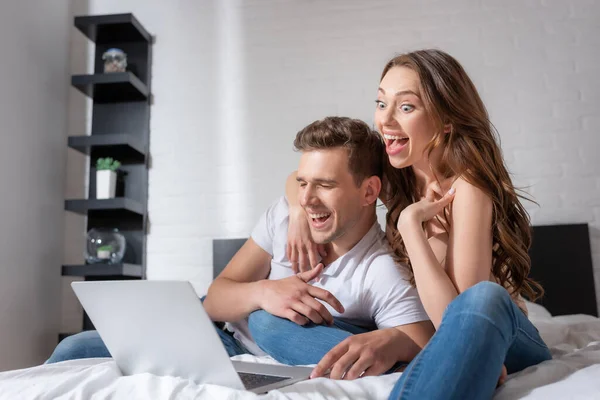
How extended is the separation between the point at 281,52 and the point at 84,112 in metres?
1.13

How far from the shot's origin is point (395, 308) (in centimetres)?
139

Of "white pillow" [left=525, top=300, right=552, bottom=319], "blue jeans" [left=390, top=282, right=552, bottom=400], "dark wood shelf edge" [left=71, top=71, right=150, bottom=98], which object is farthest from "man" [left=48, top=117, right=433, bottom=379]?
"dark wood shelf edge" [left=71, top=71, right=150, bottom=98]

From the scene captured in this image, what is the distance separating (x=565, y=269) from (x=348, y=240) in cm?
173

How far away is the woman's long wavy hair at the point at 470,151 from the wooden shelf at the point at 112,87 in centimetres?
199

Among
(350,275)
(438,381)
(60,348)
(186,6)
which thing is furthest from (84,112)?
(438,381)

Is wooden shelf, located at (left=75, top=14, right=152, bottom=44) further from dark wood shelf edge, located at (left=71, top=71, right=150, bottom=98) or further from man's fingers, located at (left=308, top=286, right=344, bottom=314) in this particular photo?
man's fingers, located at (left=308, top=286, right=344, bottom=314)

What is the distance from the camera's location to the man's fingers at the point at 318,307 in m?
1.35

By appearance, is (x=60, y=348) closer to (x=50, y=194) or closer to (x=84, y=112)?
(x=50, y=194)

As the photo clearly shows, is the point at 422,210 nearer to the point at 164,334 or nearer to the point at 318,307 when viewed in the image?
the point at 318,307

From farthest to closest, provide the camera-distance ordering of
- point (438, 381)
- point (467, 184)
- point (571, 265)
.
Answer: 1. point (571, 265)
2. point (467, 184)
3. point (438, 381)

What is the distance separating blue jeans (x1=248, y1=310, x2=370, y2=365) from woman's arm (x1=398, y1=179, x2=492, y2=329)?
194mm

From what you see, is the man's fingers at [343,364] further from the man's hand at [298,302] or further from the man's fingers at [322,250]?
the man's fingers at [322,250]

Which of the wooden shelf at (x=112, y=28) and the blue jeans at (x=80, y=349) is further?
the wooden shelf at (x=112, y=28)

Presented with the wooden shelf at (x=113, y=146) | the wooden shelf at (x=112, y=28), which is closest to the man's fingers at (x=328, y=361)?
the wooden shelf at (x=113, y=146)
